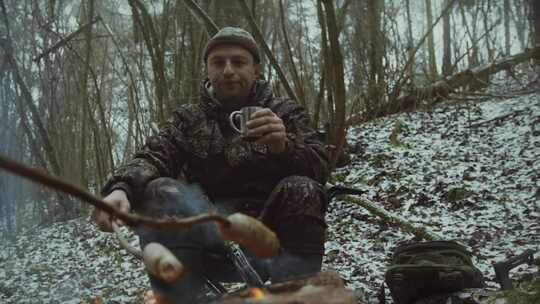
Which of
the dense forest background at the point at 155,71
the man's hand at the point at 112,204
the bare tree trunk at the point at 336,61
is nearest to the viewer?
the man's hand at the point at 112,204

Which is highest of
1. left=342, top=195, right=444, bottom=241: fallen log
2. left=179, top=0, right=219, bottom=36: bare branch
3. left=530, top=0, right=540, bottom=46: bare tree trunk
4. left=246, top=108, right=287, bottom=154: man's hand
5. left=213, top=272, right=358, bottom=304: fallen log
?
left=530, top=0, right=540, bottom=46: bare tree trunk

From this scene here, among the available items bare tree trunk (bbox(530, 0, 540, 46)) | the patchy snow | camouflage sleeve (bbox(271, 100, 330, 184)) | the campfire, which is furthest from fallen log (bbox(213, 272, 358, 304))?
bare tree trunk (bbox(530, 0, 540, 46))

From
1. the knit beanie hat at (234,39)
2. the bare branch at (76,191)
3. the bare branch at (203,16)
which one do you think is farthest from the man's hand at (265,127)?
the bare branch at (203,16)

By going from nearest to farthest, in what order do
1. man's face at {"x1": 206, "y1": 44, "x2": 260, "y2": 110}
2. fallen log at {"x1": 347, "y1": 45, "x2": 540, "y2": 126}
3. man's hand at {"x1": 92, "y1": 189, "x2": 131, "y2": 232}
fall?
man's hand at {"x1": 92, "y1": 189, "x2": 131, "y2": 232}, man's face at {"x1": 206, "y1": 44, "x2": 260, "y2": 110}, fallen log at {"x1": 347, "y1": 45, "x2": 540, "y2": 126}

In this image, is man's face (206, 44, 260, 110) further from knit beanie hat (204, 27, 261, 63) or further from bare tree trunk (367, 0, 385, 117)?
bare tree trunk (367, 0, 385, 117)

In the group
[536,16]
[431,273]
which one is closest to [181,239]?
[431,273]

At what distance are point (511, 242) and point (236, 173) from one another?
225cm

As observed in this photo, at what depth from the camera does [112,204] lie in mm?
1665

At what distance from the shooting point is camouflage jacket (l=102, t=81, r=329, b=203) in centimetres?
208

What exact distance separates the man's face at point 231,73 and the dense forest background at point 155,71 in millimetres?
1579

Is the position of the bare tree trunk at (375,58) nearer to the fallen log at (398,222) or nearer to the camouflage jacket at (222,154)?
the fallen log at (398,222)

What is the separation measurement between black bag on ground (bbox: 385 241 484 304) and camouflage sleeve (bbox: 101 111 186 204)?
1.14 m

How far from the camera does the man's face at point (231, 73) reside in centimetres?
235

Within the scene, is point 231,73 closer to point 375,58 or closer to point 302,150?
point 302,150
